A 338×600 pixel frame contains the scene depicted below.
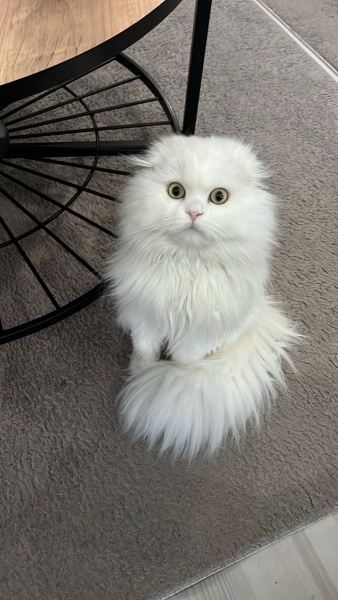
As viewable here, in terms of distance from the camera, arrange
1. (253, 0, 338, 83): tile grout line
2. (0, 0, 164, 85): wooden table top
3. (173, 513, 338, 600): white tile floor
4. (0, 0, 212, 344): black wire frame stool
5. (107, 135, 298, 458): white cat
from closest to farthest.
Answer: (0, 0, 164, 85): wooden table top, (107, 135, 298, 458): white cat, (173, 513, 338, 600): white tile floor, (0, 0, 212, 344): black wire frame stool, (253, 0, 338, 83): tile grout line

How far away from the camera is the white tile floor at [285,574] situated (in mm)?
777

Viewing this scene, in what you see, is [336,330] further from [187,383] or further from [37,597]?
[37,597]

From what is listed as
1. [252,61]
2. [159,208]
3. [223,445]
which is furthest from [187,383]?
[252,61]

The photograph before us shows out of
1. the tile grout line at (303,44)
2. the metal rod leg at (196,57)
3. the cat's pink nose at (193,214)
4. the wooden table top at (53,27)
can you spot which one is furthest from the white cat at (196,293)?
the tile grout line at (303,44)

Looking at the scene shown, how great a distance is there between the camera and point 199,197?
63 centimetres

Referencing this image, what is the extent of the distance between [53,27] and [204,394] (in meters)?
0.53

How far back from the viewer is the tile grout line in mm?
1365

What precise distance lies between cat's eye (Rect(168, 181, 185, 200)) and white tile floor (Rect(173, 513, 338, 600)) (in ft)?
1.83

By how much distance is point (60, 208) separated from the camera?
42.6 inches

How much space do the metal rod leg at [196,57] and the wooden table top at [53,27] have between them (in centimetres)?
29

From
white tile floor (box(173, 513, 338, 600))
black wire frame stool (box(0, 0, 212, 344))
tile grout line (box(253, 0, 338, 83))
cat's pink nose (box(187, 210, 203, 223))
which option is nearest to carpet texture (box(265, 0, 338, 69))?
tile grout line (box(253, 0, 338, 83))

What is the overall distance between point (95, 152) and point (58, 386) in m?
0.50

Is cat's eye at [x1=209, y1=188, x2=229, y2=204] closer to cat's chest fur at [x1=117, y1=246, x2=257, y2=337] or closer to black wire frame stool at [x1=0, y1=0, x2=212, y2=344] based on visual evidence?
cat's chest fur at [x1=117, y1=246, x2=257, y2=337]

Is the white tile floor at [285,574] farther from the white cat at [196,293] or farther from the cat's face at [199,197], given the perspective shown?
the cat's face at [199,197]
